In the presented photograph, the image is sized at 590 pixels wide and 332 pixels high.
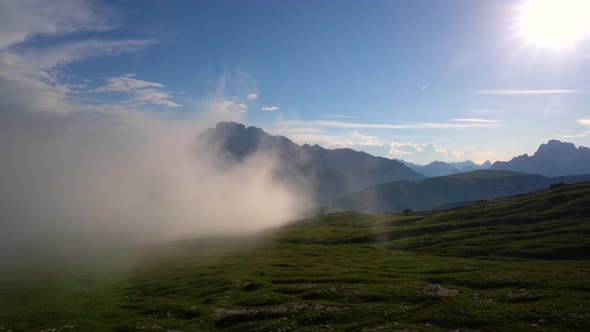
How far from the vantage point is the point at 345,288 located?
5081 cm

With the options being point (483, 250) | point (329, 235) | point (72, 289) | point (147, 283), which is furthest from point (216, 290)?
point (329, 235)

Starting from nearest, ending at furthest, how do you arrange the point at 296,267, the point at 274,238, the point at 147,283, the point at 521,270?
1. the point at 521,270
2. the point at 147,283
3. the point at 296,267
4. the point at 274,238

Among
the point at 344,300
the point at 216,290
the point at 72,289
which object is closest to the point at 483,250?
the point at 344,300

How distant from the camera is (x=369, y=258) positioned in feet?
282

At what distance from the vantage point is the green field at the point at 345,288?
37.3 metres

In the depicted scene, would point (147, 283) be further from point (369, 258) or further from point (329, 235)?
point (329, 235)

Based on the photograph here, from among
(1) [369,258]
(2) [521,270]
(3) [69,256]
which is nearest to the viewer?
(2) [521,270]

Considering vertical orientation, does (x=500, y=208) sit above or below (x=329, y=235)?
above

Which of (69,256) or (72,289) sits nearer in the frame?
(72,289)

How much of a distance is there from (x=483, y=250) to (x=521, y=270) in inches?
1130

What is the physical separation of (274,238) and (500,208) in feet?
333

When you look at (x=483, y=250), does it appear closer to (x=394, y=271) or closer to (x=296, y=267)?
(x=394, y=271)

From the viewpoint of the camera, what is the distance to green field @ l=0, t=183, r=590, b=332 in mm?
37344

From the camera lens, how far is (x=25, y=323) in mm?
47625
